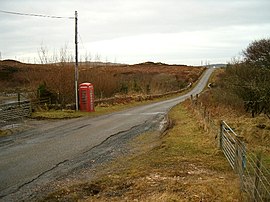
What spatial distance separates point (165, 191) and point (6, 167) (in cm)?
510

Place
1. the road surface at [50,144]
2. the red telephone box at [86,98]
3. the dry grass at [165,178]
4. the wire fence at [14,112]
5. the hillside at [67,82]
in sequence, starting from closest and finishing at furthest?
the dry grass at [165,178] < the road surface at [50,144] < the wire fence at [14,112] < the red telephone box at [86,98] < the hillside at [67,82]

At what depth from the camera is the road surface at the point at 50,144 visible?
9.20 meters

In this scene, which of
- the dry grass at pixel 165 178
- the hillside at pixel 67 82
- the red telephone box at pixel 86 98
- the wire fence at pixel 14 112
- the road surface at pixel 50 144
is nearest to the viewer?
the dry grass at pixel 165 178

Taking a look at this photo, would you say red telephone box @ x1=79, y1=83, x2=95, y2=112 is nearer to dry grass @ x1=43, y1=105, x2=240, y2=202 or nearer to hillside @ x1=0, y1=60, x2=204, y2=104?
hillside @ x1=0, y1=60, x2=204, y2=104

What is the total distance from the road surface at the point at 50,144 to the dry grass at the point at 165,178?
1.57 meters

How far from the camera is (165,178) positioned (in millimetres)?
8094

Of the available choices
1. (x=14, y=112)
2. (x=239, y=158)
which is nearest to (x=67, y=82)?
(x=14, y=112)

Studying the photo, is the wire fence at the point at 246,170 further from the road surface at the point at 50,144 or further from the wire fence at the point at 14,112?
the wire fence at the point at 14,112

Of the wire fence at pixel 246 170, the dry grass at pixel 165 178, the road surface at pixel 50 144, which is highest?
the wire fence at pixel 246 170

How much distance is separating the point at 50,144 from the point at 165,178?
250 inches

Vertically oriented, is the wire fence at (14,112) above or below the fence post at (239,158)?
below

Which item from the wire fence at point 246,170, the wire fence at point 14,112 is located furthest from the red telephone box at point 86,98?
the wire fence at point 246,170

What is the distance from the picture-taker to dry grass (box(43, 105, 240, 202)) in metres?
6.86

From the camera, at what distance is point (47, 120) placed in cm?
2005
